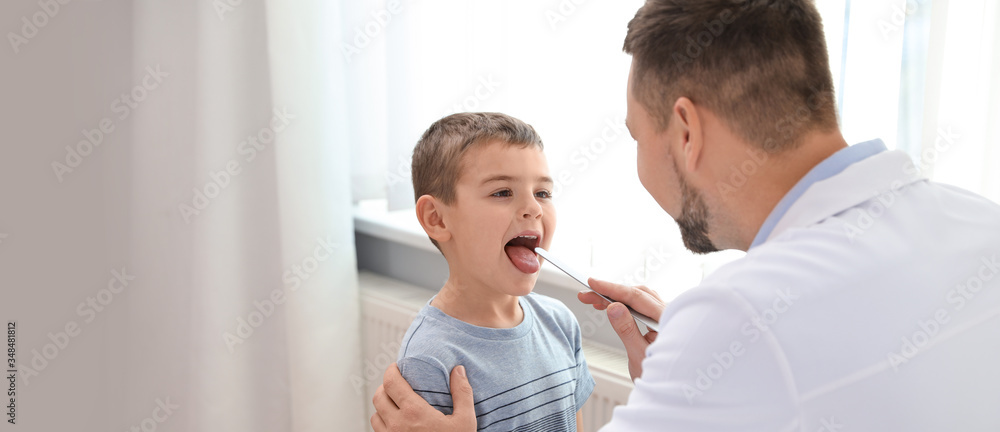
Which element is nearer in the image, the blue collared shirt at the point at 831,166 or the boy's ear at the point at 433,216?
the blue collared shirt at the point at 831,166

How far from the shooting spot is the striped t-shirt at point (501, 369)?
1.06 m

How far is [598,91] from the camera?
5.08 ft

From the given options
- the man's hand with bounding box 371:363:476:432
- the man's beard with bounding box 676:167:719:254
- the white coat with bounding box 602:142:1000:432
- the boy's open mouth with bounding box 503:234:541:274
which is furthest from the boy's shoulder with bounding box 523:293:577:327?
the white coat with bounding box 602:142:1000:432

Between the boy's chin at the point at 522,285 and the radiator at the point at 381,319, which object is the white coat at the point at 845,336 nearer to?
the boy's chin at the point at 522,285

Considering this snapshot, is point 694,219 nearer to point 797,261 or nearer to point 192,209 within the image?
point 797,261

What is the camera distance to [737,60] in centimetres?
84

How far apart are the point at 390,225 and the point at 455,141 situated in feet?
3.15

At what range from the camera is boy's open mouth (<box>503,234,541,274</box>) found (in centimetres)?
114

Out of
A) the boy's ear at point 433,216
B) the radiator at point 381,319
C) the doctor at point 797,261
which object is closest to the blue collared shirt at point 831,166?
the doctor at point 797,261

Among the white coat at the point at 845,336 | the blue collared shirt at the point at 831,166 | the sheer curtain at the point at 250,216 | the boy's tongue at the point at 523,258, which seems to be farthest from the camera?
the sheer curtain at the point at 250,216

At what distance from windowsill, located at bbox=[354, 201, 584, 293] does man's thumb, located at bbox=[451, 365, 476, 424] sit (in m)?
0.91

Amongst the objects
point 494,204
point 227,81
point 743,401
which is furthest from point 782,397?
point 227,81

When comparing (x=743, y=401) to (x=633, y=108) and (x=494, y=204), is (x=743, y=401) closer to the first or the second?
(x=633, y=108)

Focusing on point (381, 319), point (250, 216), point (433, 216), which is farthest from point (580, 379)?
point (250, 216)
